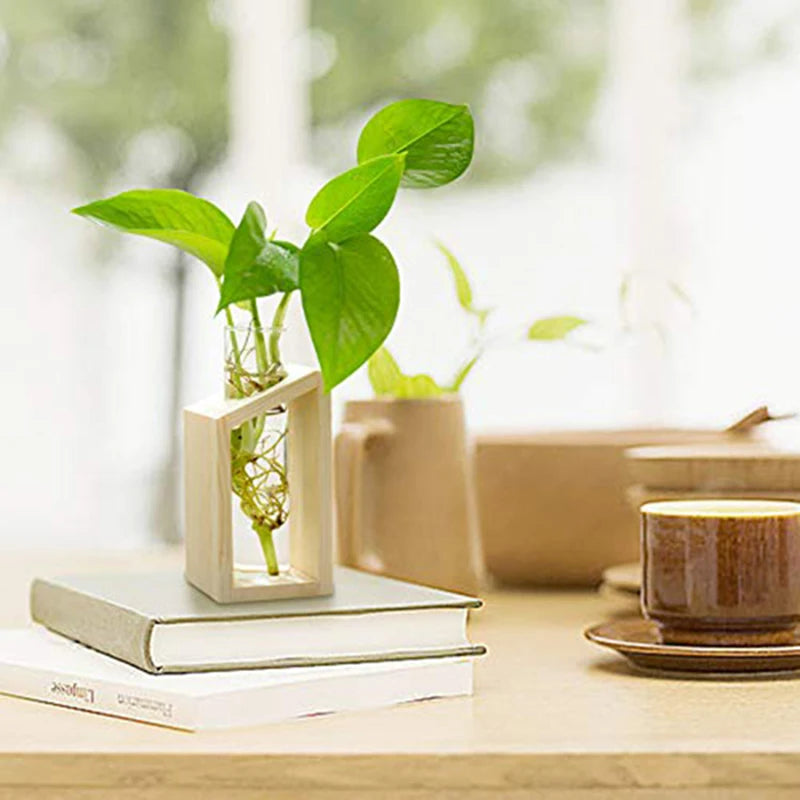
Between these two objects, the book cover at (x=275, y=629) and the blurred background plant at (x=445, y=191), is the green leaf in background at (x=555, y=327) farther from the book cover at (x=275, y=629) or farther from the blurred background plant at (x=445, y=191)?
the blurred background plant at (x=445, y=191)

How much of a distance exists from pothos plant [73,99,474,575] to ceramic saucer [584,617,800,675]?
0.23 metres

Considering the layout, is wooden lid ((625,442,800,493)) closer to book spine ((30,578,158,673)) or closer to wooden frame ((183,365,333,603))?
wooden frame ((183,365,333,603))

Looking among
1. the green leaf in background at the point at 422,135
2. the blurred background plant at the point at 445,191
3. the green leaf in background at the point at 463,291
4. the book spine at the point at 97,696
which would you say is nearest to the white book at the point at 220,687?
the book spine at the point at 97,696

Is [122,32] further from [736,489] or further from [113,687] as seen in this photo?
[113,687]

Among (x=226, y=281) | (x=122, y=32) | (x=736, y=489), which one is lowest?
(x=736, y=489)

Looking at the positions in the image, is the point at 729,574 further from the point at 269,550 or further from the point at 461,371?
the point at 461,371

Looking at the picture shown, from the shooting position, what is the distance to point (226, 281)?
0.99 m

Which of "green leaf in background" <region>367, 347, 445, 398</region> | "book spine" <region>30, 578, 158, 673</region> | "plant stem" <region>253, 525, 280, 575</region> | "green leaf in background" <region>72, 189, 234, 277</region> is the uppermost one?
"green leaf in background" <region>72, 189, 234, 277</region>

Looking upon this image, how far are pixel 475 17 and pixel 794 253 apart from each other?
0.93 metres

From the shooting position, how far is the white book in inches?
35.3

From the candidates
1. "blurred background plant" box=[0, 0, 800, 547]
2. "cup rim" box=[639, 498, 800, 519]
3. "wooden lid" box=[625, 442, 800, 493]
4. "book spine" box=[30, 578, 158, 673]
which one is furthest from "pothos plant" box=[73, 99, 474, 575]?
"blurred background plant" box=[0, 0, 800, 547]

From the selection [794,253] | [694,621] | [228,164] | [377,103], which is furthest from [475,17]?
[694,621]

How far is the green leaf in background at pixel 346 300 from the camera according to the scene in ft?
3.24

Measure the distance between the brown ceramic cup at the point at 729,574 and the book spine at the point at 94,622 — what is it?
323 millimetres
